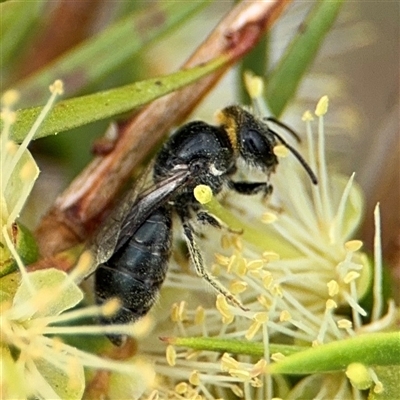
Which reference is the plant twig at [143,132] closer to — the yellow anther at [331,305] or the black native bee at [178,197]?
the black native bee at [178,197]

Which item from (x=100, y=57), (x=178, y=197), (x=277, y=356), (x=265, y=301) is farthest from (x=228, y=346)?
(x=100, y=57)

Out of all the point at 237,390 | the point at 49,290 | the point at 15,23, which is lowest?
the point at 237,390

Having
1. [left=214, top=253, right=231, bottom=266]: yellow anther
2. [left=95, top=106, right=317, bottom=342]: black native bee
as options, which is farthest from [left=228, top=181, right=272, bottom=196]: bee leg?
[left=214, top=253, right=231, bottom=266]: yellow anther

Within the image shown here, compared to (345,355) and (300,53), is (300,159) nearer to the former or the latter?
(300,53)

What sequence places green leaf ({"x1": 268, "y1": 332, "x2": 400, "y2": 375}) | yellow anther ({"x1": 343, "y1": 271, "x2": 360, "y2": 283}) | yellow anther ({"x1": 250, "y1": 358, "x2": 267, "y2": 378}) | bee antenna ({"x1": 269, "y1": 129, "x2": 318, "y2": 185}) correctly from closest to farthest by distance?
green leaf ({"x1": 268, "y1": 332, "x2": 400, "y2": 375}) < yellow anther ({"x1": 250, "y1": 358, "x2": 267, "y2": 378}) < yellow anther ({"x1": 343, "y1": 271, "x2": 360, "y2": 283}) < bee antenna ({"x1": 269, "y1": 129, "x2": 318, "y2": 185})

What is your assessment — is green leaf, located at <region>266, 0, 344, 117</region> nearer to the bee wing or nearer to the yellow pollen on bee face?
the yellow pollen on bee face

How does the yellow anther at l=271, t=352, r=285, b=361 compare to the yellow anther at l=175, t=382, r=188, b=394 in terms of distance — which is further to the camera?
the yellow anther at l=175, t=382, r=188, b=394

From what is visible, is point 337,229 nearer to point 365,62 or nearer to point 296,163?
point 296,163

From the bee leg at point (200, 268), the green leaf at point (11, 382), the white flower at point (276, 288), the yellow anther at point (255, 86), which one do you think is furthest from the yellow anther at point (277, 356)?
the yellow anther at point (255, 86)
